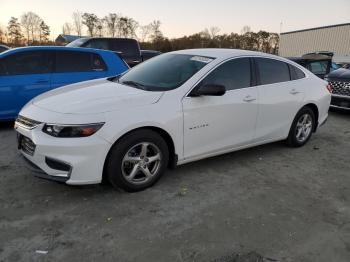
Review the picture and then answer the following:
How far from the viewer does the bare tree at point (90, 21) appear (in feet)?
225

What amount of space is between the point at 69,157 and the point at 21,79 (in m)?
3.64

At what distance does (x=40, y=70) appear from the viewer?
6.57 m

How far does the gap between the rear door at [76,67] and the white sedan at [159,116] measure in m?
2.28

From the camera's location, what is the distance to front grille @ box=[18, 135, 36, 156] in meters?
3.57

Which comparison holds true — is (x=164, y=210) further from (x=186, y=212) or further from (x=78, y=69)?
(x=78, y=69)

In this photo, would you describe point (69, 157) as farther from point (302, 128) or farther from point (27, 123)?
point (302, 128)

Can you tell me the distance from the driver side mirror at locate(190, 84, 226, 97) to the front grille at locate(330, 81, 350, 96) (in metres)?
5.97

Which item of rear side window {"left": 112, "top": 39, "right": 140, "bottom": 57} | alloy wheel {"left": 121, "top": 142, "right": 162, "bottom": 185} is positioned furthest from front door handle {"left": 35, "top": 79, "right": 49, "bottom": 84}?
rear side window {"left": 112, "top": 39, "right": 140, "bottom": 57}

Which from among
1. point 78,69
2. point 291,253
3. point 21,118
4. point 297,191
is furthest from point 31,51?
point 291,253

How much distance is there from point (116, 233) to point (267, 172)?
241 cm

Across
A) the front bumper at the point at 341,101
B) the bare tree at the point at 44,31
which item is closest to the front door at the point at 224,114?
the front bumper at the point at 341,101

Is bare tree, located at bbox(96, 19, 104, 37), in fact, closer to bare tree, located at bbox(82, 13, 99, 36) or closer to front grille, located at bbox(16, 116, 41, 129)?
bare tree, located at bbox(82, 13, 99, 36)

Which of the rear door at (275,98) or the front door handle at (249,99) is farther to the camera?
the rear door at (275,98)

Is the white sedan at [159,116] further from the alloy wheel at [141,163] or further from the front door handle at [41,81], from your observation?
the front door handle at [41,81]
